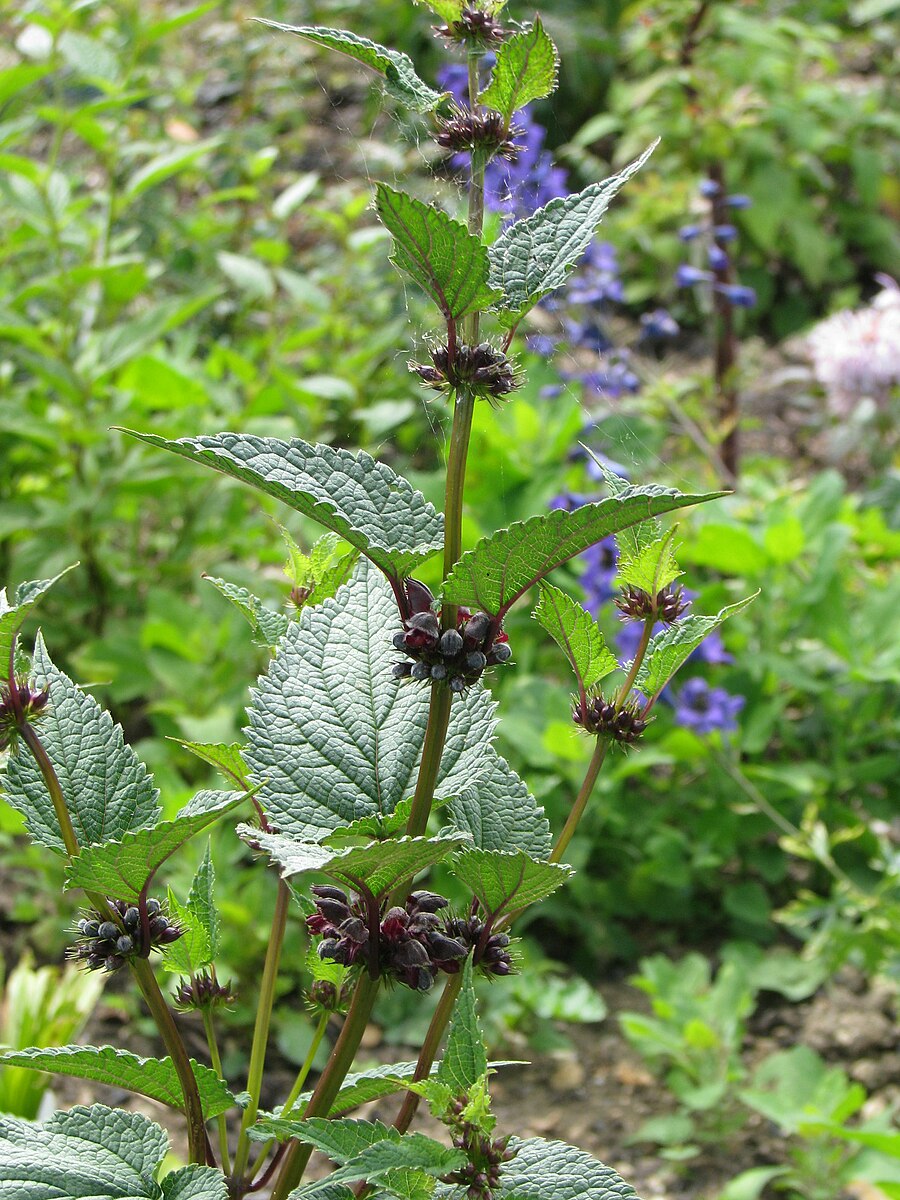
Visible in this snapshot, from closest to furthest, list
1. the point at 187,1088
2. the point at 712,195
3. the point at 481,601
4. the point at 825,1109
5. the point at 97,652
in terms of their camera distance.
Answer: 1. the point at 481,601
2. the point at 187,1088
3. the point at 825,1109
4. the point at 97,652
5. the point at 712,195

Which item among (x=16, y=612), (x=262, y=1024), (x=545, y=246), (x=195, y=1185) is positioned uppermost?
(x=545, y=246)

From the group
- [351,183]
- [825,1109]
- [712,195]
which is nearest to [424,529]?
[825,1109]

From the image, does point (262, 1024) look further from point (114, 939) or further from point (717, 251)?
point (717, 251)

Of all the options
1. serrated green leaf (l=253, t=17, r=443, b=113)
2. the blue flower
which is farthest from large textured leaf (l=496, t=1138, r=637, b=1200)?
the blue flower

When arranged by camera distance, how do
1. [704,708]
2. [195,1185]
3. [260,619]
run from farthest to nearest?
1. [704,708]
2. [260,619]
3. [195,1185]

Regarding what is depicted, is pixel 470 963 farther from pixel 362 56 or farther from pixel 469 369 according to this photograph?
pixel 362 56

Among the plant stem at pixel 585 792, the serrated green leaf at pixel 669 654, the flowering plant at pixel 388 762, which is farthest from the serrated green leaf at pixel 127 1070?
the serrated green leaf at pixel 669 654

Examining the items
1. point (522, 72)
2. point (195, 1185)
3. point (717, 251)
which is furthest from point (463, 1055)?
point (717, 251)
